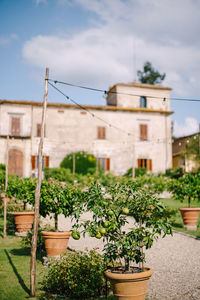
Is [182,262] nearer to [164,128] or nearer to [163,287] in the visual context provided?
[163,287]

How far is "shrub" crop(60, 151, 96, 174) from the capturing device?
26.4 meters

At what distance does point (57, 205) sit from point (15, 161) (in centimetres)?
1958

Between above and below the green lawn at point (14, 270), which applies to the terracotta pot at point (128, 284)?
above

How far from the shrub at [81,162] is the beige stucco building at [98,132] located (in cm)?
53

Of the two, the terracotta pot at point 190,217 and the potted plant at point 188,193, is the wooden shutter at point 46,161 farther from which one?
the terracotta pot at point 190,217

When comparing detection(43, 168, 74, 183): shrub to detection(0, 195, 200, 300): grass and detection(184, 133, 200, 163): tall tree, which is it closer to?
detection(184, 133, 200, 163): tall tree

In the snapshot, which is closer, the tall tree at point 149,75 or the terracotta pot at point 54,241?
the terracotta pot at point 54,241

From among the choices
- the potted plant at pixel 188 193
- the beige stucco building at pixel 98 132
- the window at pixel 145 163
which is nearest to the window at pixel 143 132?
the beige stucco building at pixel 98 132

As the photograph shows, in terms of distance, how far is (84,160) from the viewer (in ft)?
87.7

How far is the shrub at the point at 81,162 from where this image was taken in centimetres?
2642

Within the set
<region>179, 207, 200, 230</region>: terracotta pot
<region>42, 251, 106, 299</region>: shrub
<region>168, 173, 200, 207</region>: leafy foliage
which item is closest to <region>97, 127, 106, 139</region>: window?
<region>168, 173, 200, 207</region>: leafy foliage

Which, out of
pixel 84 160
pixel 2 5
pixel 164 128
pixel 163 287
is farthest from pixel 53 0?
pixel 164 128

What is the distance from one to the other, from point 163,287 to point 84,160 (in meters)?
21.8

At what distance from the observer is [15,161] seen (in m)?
25.7
